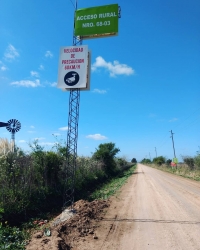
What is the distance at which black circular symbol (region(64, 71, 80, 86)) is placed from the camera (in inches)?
343

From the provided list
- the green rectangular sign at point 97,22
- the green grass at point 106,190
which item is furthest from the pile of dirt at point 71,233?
the green rectangular sign at point 97,22

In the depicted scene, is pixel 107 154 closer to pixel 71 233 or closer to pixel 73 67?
pixel 73 67

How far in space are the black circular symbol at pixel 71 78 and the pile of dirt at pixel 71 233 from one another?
4910mm

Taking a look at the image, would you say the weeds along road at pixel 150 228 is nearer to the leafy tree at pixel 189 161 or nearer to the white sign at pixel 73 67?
the white sign at pixel 73 67

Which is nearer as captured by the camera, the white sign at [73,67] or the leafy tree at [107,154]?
the white sign at [73,67]

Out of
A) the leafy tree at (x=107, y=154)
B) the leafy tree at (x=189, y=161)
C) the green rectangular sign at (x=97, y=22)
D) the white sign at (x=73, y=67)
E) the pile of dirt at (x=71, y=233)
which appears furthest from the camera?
the leafy tree at (x=189, y=161)

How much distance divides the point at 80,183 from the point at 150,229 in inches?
395

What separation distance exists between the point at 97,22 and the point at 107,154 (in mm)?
25415

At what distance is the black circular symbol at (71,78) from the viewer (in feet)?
28.6

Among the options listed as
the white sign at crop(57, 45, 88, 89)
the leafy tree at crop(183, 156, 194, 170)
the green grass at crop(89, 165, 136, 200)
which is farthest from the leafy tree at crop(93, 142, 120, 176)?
the white sign at crop(57, 45, 88, 89)

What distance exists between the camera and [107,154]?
32.9 meters

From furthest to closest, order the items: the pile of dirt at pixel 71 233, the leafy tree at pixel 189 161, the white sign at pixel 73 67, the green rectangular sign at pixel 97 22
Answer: the leafy tree at pixel 189 161 → the green rectangular sign at pixel 97 22 → the white sign at pixel 73 67 → the pile of dirt at pixel 71 233

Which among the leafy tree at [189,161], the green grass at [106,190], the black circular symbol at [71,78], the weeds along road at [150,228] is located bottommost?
the weeds along road at [150,228]

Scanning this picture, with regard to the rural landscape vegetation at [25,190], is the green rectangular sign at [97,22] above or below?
above
